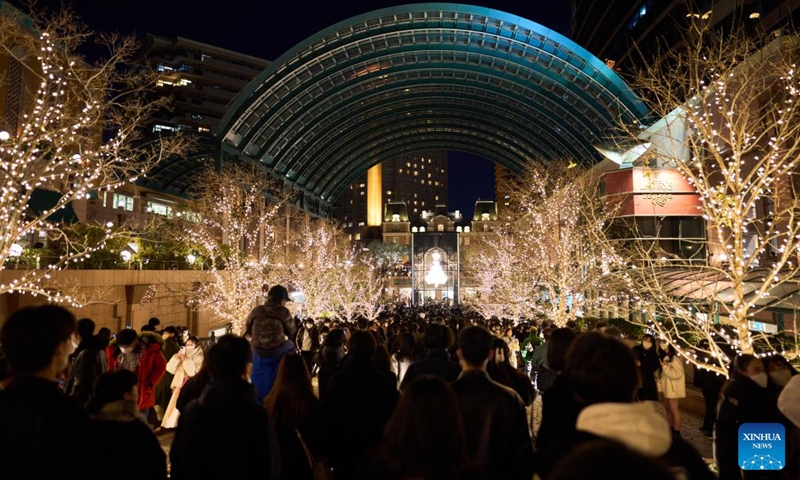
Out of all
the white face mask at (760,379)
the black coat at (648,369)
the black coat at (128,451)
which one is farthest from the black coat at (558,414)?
the black coat at (648,369)

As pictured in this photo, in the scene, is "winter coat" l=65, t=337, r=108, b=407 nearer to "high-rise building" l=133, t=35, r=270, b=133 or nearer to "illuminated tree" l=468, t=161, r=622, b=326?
"illuminated tree" l=468, t=161, r=622, b=326

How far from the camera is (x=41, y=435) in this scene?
2.03m

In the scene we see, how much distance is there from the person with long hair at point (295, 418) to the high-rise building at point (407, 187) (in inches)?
4873

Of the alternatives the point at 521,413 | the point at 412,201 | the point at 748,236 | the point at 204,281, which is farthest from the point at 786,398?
the point at 412,201

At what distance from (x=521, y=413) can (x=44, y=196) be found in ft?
69.5

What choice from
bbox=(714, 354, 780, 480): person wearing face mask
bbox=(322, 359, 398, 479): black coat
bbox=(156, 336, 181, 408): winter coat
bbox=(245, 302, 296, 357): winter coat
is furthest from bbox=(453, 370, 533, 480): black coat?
bbox=(156, 336, 181, 408): winter coat

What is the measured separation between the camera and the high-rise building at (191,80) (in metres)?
63.5

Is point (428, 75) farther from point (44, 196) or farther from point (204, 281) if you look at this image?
point (44, 196)

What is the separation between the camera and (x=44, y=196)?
18609 millimetres

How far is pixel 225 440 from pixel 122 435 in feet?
1.69

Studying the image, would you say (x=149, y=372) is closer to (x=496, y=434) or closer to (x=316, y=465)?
(x=316, y=465)

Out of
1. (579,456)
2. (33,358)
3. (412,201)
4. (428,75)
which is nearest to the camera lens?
(579,456)

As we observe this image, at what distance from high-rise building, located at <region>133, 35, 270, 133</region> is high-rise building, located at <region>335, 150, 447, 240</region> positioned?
198 ft

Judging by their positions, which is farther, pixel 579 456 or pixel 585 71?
pixel 585 71
